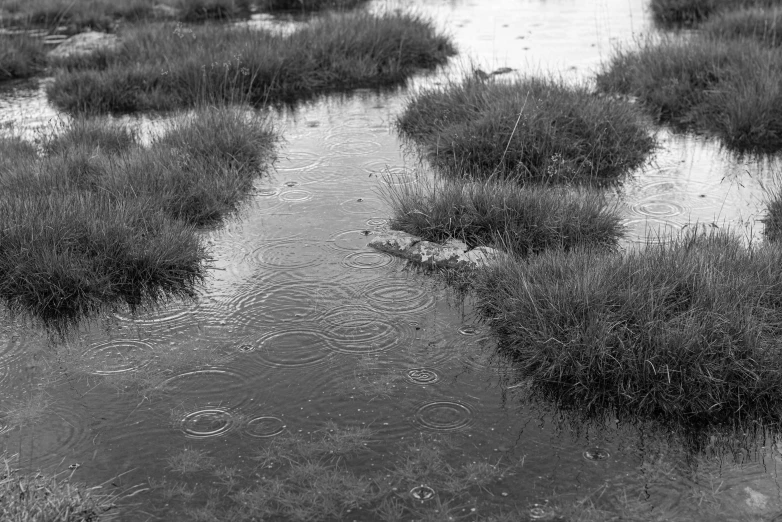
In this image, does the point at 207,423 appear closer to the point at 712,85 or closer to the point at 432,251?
the point at 432,251

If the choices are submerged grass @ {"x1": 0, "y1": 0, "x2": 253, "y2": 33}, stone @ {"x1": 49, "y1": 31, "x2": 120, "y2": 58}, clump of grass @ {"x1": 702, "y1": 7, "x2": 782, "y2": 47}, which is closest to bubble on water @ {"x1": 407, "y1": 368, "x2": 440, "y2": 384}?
clump of grass @ {"x1": 702, "y1": 7, "x2": 782, "y2": 47}

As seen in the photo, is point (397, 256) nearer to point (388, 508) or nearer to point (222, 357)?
point (222, 357)

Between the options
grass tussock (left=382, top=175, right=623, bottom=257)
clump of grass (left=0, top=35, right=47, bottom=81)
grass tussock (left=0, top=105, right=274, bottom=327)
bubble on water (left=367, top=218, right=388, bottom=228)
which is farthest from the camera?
clump of grass (left=0, top=35, right=47, bottom=81)

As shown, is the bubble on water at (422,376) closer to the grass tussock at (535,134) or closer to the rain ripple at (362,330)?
the rain ripple at (362,330)

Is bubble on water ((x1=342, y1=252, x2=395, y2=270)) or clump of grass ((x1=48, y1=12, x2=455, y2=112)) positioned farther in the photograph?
clump of grass ((x1=48, y1=12, x2=455, y2=112))

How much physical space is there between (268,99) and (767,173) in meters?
6.12

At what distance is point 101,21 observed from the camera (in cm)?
1493

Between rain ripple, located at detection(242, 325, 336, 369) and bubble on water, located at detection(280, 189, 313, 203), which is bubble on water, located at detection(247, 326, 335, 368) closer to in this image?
rain ripple, located at detection(242, 325, 336, 369)

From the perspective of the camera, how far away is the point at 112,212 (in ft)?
19.6

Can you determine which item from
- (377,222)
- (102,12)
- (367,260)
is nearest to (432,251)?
(367,260)

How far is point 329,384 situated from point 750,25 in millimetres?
9913

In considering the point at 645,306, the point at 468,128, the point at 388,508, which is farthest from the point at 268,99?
the point at 388,508

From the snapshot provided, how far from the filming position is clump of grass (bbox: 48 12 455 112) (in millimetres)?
10289

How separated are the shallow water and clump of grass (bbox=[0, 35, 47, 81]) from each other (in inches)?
271
